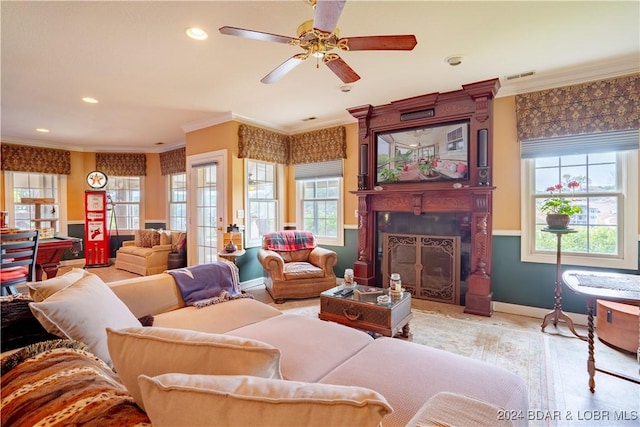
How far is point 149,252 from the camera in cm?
551

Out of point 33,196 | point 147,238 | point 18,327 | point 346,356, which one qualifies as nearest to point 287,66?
point 346,356

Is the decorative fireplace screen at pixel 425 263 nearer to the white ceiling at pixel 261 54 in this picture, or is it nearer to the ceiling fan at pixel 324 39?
the white ceiling at pixel 261 54

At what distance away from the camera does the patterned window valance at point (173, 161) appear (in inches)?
253

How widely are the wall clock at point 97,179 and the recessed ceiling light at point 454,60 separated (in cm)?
708

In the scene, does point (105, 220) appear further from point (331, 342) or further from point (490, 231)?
point (490, 231)

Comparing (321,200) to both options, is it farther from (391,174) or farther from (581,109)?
(581,109)

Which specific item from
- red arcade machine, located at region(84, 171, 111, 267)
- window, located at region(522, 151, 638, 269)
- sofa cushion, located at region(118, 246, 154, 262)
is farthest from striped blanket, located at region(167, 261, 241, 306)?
red arcade machine, located at region(84, 171, 111, 267)

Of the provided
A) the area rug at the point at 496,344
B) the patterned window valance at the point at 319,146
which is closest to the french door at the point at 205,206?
the patterned window valance at the point at 319,146

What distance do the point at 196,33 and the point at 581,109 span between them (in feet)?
12.4

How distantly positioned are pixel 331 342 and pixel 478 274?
8.30ft

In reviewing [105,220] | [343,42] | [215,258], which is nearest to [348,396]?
[343,42]

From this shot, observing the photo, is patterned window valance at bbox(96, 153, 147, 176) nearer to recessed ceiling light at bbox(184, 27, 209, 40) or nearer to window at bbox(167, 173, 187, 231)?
window at bbox(167, 173, 187, 231)

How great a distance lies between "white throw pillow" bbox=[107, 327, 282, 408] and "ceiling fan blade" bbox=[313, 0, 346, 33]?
1586 millimetres

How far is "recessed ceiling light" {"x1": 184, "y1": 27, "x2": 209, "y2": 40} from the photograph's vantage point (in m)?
2.35
